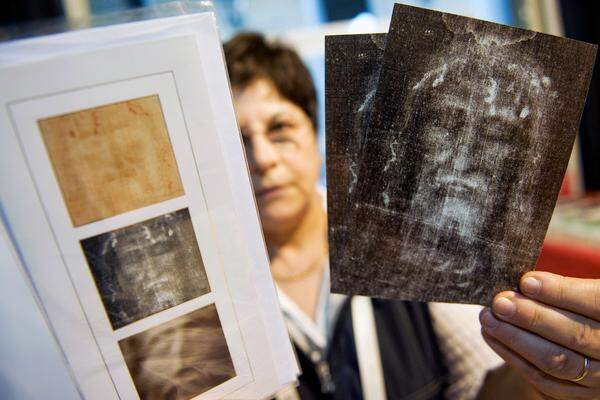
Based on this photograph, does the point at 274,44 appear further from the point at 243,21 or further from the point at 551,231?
the point at 551,231

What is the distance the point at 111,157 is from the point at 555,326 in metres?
0.52

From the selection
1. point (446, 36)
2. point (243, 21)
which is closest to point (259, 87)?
point (446, 36)

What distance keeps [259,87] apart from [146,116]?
2.39 feet

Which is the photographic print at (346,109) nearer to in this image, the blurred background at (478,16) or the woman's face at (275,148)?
the woman's face at (275,148)

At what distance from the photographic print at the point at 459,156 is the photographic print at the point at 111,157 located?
8.7 inches

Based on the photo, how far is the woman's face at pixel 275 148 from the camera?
1016 mm

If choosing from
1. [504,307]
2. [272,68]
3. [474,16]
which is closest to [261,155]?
[272,68]

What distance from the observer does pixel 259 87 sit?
1.07m

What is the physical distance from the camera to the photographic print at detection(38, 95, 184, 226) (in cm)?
36

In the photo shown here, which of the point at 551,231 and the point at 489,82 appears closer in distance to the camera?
the point at 489,82

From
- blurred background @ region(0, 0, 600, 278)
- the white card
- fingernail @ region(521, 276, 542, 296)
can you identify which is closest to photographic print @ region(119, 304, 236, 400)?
the white card

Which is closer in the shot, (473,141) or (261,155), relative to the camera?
(473,141)

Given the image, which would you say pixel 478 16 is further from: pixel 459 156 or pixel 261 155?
pixel 459 156

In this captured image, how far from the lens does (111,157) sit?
0.37 metres
